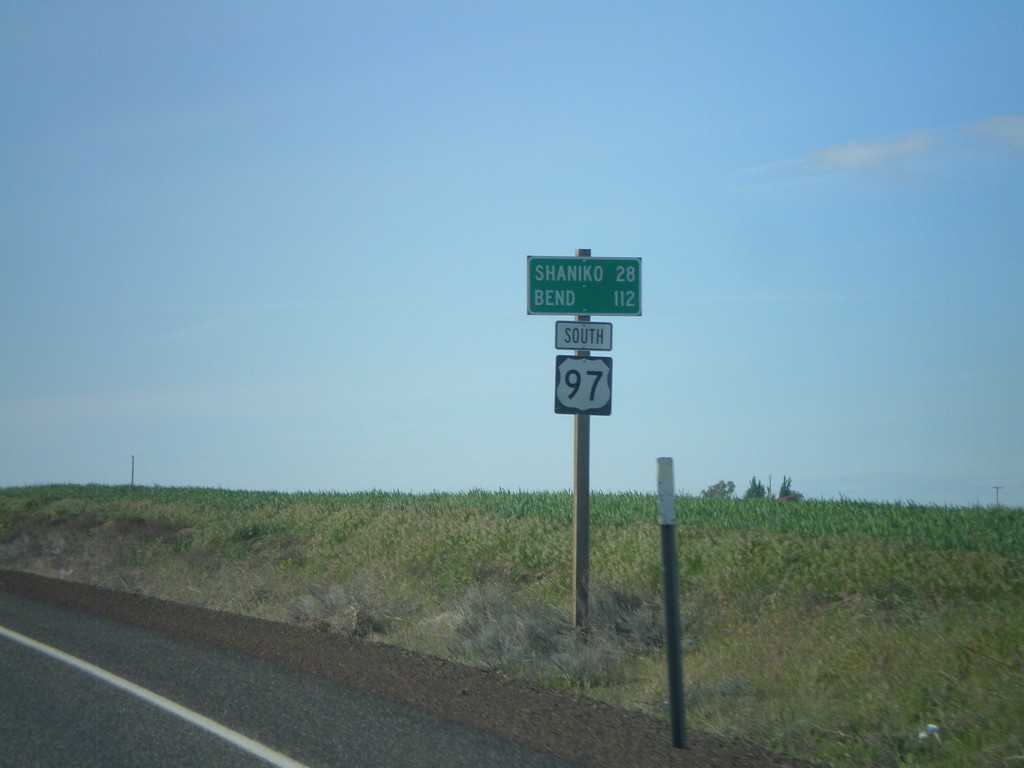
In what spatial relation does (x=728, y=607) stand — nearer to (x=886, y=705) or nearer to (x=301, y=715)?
(x=886, y=705)

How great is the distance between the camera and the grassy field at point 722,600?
7.89 m

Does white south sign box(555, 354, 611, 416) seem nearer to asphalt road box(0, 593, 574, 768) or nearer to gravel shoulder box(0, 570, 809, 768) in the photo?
gravel shoulder box(0, 570, 809, 768)

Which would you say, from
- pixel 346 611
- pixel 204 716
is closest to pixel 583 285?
pixel 346 611

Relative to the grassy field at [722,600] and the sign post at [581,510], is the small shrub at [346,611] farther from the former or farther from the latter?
the sign post at [581,510]

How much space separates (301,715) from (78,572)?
20.5 meters

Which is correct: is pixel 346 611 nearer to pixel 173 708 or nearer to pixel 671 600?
pixel 173 708

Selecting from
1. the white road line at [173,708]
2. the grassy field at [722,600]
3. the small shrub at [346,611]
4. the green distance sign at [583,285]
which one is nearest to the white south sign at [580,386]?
the green distance sign at [583,285]

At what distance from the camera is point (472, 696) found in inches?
343

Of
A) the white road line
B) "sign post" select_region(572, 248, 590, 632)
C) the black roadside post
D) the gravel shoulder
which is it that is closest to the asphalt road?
the white road line

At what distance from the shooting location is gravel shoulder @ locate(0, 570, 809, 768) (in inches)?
272

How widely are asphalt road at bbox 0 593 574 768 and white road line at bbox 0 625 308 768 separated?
0.04 meters

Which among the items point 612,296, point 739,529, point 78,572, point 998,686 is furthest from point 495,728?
point 78,572

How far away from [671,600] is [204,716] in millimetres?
3842

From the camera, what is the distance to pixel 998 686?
7.91 m
